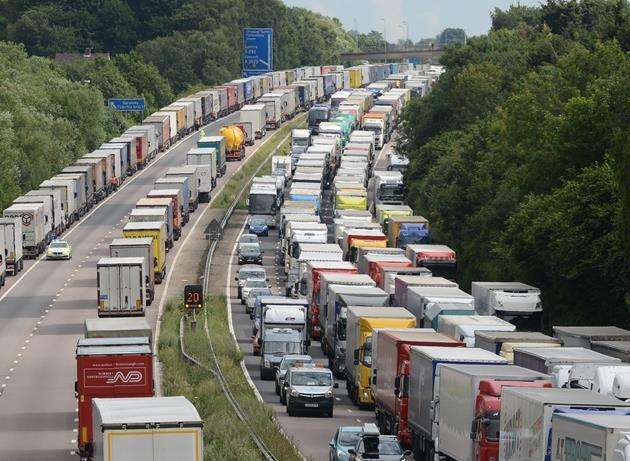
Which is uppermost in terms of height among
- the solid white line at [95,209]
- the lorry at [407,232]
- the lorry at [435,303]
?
the lorry at [435,303]

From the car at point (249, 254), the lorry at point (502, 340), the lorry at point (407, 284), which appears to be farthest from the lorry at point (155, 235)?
the lorry at point (502, 340)

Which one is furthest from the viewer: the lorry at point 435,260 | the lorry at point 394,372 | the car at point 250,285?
the car at point 250,285

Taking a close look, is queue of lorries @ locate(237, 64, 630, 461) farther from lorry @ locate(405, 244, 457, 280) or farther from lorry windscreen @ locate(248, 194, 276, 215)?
lorry windscreen @ locate(248, 194, 276, 215)

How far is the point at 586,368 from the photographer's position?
45.0m

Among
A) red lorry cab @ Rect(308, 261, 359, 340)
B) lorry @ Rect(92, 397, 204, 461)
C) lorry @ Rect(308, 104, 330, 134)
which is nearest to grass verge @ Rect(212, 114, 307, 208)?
lorry @ Rect(308, 104, 330, 134)

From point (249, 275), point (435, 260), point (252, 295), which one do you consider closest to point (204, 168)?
point (249, 275)

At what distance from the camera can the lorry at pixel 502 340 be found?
177 ft

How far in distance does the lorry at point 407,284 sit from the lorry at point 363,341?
349 inches

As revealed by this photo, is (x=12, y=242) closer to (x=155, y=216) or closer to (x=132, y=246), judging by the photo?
(x=155, y=216)

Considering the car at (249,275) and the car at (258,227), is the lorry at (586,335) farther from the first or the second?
the car at (258,227)

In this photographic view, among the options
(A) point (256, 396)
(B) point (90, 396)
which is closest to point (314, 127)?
(A) point (256, 396)

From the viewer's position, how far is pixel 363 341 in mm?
59562

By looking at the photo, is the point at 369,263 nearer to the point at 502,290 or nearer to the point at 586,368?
the point at 502,290

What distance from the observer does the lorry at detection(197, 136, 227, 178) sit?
145 m
